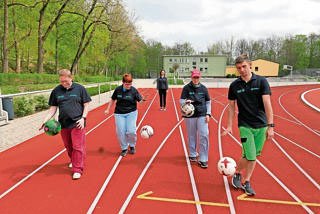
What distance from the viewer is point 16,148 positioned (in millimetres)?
6969

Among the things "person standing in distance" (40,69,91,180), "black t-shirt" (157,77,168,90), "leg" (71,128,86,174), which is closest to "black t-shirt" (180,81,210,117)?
"person standing in distance" (40,69,91,180)

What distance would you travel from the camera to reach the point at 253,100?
4.04 metres

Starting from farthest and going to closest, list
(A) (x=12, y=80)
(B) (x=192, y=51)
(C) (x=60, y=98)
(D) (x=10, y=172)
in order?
(B) (x=192, y=51)
(A) (x=12, y=80)
(D) (x=10, y=172)
(C) (x=60, y=98)

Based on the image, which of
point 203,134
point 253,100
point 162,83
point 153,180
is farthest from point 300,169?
point 162,83

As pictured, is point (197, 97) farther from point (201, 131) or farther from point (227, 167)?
point (227, 167)

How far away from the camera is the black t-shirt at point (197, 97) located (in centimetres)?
544

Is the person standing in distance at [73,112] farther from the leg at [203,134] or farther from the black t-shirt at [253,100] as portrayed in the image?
the black t-shirt at [253,100]

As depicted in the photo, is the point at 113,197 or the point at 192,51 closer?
the point at 113,197

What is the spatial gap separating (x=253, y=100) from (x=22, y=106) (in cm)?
1008

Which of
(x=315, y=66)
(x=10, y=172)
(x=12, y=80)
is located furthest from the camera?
(x=315, y=66)

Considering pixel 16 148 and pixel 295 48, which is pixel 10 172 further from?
pixel 295 48

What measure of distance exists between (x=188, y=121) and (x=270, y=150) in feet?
8.22

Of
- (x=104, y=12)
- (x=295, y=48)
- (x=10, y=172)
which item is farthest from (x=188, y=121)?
(x=295, y=48)

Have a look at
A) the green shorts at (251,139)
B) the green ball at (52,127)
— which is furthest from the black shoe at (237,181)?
the green ball at (52,127)
